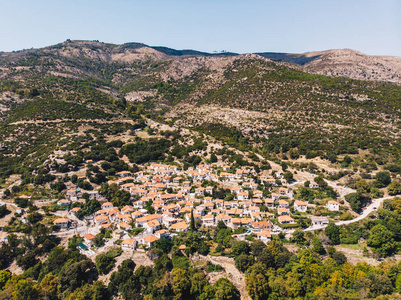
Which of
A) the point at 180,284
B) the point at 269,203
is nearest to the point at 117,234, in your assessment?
the point at 180,284

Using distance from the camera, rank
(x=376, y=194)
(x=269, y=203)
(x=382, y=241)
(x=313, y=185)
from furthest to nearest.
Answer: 1. (x=313, y=185)
2. (x=376, y=194)
3. (x=269, y=203)
4. (x=382, y=241)

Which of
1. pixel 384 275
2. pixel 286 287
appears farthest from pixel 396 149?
pixel 286 287

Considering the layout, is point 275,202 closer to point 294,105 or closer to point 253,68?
point 294,105

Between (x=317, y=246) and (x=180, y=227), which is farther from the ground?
(x=317, y=246)

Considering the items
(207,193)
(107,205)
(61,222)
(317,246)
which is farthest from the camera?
(207,193)

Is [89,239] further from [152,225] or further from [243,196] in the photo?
[243,196]

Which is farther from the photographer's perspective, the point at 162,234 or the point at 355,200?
the point at 355,200
